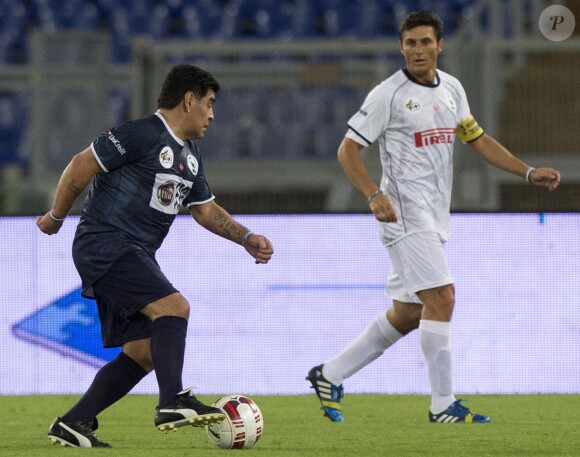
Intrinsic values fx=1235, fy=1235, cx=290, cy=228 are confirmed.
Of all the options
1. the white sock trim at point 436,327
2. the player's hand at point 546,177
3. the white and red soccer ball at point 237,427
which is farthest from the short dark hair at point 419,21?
the white and red soccer ball at point 237,427

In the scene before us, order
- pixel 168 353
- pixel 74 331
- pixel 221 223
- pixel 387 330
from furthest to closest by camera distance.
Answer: pixel 74 331
pixel 387 330
pixel 221 223
pixel 168 353

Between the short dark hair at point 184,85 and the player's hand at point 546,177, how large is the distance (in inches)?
73.5

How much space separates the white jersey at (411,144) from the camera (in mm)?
5953

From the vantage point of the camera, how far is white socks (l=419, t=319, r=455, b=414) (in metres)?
5.90

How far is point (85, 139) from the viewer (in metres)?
9.36

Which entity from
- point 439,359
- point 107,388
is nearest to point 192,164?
point 107,388

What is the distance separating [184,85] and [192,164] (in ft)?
1.04

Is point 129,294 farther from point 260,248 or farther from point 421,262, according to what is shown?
point 421,262

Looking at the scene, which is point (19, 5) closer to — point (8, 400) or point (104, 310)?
point (8, 400)

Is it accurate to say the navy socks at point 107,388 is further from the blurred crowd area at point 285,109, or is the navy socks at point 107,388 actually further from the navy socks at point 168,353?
the blurred crowd area at point 285,109

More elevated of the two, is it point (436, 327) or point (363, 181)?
point (363, 181)

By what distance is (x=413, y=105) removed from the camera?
5992 millimetres

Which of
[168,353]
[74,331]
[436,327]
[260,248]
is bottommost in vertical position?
[74,331]

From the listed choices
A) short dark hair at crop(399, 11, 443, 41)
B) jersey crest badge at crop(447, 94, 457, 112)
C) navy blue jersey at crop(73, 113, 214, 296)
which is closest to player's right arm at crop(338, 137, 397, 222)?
jersey crest badge at crop(447, 94, 457, 112)
